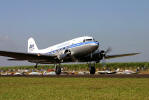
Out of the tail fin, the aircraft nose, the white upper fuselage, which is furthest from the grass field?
the tail fin

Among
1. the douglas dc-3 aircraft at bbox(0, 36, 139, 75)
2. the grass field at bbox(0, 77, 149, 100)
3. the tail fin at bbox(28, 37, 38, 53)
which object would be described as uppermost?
the tail fin at bbox(28, 37, 38, 53)

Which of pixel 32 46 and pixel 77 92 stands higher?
pixel 32 46

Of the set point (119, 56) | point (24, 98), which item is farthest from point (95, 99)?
point (119, 56)

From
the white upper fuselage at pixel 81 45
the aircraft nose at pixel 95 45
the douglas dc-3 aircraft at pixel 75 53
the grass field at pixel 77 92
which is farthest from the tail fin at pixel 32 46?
the grass field at pixel 77 92

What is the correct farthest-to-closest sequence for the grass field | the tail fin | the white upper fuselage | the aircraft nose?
the tail fin < the white upper fuselage < the aircraft nose < the grass field

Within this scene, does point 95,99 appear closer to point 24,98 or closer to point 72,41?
point 24,98

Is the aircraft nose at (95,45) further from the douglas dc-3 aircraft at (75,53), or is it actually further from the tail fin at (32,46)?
the tail fin at (32,46)

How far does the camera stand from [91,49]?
36.4 metres

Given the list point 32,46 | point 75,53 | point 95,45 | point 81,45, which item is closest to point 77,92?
point 95,45

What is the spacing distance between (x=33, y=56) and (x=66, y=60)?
609 cm

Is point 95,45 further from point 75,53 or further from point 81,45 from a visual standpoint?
point 75,53

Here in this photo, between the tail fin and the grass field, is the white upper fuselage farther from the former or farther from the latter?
the tail fin

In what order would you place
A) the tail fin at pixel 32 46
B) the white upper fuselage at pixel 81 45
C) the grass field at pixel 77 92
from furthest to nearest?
the tail fin at pixel 32 46 < the white upper fuselage at pixel 81 45 < the grass field at pixel 77 92

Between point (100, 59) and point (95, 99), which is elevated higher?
point (100, 59)
